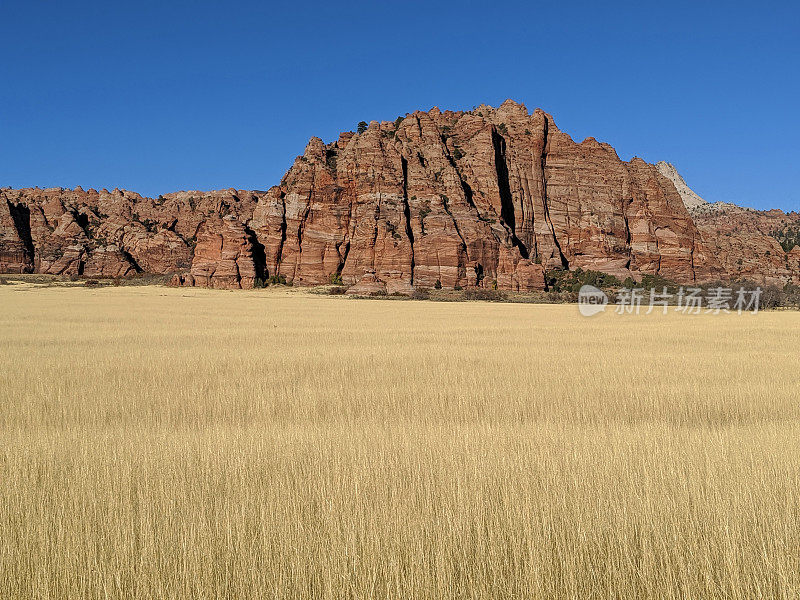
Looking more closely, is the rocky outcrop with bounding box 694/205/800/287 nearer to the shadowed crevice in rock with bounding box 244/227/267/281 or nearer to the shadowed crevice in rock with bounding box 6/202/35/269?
the shadowed crevice in rock with bounding box 244/227/267/281

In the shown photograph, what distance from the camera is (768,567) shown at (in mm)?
4660

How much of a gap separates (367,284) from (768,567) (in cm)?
9795

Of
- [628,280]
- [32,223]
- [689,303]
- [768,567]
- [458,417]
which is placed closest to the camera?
[768,567]

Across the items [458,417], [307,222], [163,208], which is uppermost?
[163,208]

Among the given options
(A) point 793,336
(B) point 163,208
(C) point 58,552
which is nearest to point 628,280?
(A) point 793,336

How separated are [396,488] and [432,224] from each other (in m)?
107

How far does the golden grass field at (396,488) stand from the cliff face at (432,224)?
88.6 meters

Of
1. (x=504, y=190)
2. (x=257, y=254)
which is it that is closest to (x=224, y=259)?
(x=257, y=254)

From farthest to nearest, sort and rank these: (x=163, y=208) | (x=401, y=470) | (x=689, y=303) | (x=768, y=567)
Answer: (x=163, y=208)
(x=689, y=303)
(x=401, y=470)
(x=768, y=567)

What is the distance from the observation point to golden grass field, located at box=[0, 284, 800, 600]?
4.59 meters

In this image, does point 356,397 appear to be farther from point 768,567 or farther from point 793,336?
point 793,336

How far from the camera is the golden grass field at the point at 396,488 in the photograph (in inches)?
181

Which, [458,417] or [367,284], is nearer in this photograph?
[458,417]

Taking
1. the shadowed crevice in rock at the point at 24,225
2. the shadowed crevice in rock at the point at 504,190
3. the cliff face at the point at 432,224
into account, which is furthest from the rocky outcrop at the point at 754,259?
the shadowed crevice in rock at the point at 24,225
